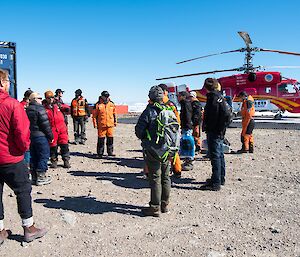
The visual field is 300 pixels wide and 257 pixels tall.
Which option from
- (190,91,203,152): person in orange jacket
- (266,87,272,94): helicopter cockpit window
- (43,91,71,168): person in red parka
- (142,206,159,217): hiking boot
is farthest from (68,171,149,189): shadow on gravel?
(266,87,272,94): helicopter cockpit window

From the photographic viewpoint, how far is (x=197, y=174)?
23.1 ft

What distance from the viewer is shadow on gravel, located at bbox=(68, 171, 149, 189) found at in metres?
6.25

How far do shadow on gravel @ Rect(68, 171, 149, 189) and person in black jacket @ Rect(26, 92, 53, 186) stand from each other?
3.45ft

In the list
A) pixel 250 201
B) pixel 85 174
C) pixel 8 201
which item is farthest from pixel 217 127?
pixel 8 201

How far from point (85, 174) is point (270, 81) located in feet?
55.2

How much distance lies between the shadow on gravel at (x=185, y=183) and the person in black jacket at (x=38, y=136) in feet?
8.37

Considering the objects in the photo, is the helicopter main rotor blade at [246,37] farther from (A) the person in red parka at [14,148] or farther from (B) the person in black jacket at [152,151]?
(A) the person in red parka at [14,148]

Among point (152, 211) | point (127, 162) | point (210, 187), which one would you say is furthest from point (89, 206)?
point (127, 162)

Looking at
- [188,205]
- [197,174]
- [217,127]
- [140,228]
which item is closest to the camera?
[140,228]

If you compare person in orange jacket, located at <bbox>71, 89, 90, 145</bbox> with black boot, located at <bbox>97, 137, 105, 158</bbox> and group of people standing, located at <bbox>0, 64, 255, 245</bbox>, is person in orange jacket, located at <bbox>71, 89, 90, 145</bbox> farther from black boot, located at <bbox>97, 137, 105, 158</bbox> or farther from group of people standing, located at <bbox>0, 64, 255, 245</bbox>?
black boot, located at <bbox>97, 137, 105, 158</bbox>

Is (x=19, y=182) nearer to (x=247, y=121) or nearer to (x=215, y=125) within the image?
(x=215, y=125)

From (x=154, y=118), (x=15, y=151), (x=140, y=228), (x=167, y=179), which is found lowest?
(x=140, y=228)

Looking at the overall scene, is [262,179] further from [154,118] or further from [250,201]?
[154,118]

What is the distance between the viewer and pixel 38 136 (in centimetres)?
617
